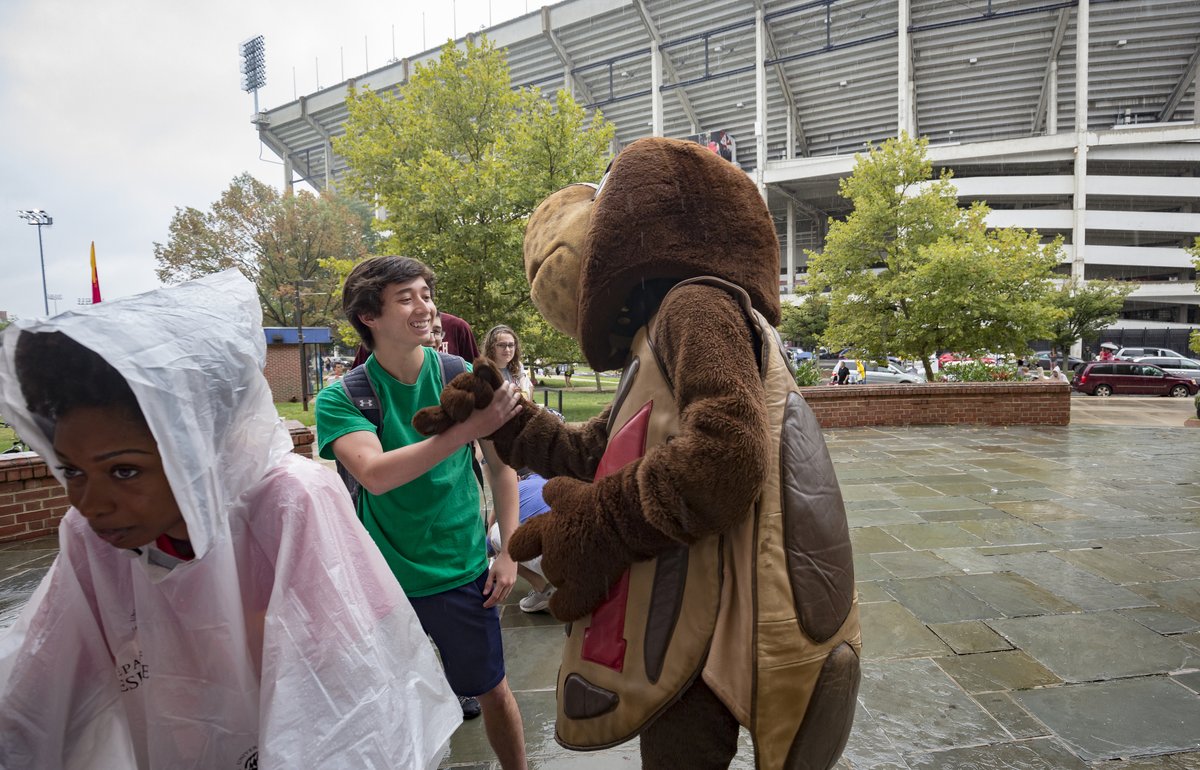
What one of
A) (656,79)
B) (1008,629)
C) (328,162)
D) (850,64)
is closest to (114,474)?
(1008,629)

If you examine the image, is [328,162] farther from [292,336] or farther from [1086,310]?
[1086,310]

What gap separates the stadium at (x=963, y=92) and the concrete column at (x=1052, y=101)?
0.10 meters

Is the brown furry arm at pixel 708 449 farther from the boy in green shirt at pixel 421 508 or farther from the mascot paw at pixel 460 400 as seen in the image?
the boy in green shirt at pixel 421 508

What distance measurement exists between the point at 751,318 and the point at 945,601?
3.20 m

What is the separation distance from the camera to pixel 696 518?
1.11 metres

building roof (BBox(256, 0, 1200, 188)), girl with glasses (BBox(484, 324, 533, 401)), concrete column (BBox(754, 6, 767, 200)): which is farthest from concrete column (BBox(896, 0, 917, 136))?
girl with glasses (BBox(484, 324, 533, 401))

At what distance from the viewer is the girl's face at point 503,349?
4887 mm

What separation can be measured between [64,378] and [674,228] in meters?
1.12

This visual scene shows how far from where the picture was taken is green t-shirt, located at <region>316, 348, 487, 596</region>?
1.80 metres

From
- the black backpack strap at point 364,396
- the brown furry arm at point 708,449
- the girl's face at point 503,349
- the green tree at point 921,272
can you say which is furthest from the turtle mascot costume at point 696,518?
the green tree at point 921,272

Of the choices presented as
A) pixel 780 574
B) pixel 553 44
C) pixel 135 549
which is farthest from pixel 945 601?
pixel 553 44

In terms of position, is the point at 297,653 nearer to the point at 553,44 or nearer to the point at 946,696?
the point at 946,696

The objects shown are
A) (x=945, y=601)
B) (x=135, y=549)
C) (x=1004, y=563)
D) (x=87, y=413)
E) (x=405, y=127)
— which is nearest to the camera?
(x=87, y=413)

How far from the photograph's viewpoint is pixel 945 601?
3.63 metres
